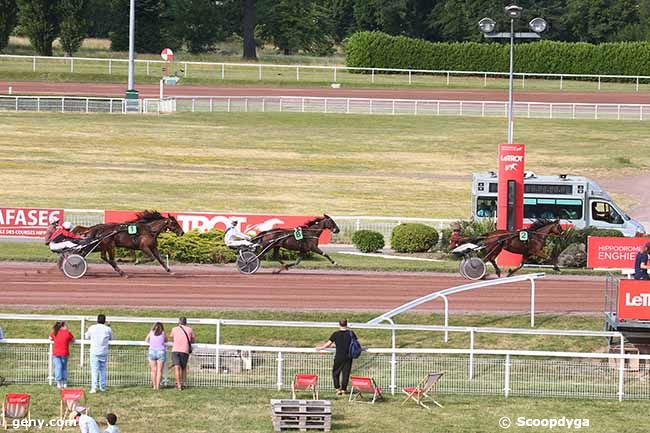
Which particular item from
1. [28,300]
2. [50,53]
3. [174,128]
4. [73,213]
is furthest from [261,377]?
[50,53]

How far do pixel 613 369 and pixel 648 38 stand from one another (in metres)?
77.2

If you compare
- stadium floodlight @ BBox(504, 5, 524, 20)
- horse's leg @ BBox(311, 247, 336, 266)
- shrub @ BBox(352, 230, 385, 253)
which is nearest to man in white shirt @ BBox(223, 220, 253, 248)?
horse's leg @ BBox(311, 247, 336, 266)

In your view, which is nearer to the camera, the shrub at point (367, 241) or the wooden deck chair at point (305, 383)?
the wooden deck chair at point (305, 383)

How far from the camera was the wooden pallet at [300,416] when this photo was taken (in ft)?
59.0

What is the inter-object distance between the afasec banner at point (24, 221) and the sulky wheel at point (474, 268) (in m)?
12.1

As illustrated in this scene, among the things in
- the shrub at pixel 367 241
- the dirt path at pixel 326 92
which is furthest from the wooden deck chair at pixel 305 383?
the dirt path at pixel 326 92

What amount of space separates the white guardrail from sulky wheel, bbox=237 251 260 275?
8.67 metres

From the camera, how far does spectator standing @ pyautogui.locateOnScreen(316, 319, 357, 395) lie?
19.8m

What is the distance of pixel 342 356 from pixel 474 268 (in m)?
10.1

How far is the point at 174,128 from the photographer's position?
58344 millimetres

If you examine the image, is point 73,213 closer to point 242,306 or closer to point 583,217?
point 242,306

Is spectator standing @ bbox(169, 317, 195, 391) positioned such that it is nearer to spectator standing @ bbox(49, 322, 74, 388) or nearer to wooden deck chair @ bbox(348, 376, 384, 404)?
spectator standing @ bbox(49, 322, 74, 388)

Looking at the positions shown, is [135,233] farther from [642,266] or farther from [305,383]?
[642,266]

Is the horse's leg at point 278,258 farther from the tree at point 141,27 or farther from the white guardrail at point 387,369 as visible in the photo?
the tree at point 141,27
